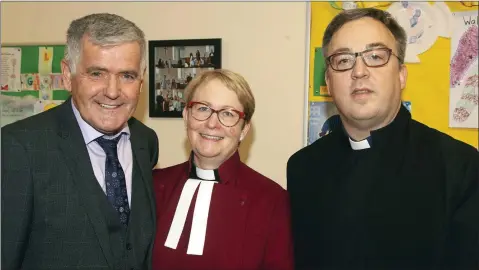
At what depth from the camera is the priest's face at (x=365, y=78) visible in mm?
1807

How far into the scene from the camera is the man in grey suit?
1562 millimetres

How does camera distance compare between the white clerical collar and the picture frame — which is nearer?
the white clerical collar

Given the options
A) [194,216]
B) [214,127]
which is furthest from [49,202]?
[214,127]

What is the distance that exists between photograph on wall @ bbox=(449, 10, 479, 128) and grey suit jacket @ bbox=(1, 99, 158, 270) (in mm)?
1855

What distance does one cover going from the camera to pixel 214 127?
1.91 m

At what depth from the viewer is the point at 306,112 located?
260cm

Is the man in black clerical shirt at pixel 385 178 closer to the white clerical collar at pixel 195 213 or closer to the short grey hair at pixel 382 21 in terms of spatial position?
the short grey hair at pixel 382 21

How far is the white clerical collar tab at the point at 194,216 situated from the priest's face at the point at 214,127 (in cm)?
14

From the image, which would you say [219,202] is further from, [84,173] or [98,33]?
[98,33]

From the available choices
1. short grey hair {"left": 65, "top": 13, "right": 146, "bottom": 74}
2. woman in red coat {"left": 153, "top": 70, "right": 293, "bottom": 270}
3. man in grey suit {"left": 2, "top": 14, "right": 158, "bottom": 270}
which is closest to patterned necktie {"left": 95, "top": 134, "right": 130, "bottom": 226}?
man in grey suit {"left": 2, "top": 14, "right": 158, "bottom": 270}

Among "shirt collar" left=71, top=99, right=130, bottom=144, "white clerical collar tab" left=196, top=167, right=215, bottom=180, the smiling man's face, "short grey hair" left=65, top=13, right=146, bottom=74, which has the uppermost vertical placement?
"short grey hair" left=65, top=13, right=146, bottom=74

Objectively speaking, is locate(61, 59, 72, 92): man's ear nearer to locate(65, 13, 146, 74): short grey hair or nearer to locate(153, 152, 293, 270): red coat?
locate(65, 13, 146, 74): short grey hair

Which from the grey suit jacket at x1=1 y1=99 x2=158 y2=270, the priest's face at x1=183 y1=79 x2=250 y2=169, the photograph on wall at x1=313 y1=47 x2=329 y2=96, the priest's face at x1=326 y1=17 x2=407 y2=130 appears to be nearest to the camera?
the grey suit jacket at x1=1 y1=99 x2=158 y2=270

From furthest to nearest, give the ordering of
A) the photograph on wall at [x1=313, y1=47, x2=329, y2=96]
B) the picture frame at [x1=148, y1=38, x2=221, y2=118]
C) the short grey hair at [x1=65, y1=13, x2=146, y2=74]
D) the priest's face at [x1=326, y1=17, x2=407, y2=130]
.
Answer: the picture frame at [x1=148, y1=38, x2=221, y2=118]
the photograph on wall at [x1=313, y1=47, x2=329, y2=96]
the priest's face at [x1=326, y1=17, x2=407, y2=130]
the short grey hair at [x1=65, y1=13, x2=146, y2=74]
